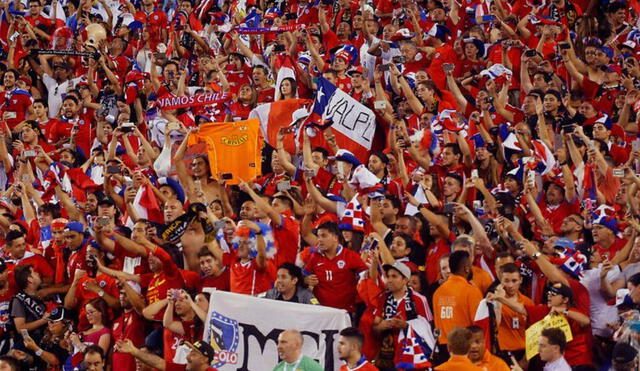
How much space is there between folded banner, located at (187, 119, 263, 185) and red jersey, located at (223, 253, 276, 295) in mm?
2577

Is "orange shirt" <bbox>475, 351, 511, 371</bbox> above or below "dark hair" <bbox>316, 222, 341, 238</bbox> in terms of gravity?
below

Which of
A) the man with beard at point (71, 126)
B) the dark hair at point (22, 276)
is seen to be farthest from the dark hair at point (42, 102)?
the dark hair at point (22, 276)

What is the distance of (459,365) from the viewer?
30.3 feet

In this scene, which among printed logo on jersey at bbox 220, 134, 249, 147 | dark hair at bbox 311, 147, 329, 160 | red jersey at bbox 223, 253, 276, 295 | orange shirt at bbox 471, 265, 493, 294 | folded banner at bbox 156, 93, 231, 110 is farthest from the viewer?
folded banner at bbox 156, 93, 231, 110

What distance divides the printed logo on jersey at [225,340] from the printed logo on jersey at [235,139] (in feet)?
11.9

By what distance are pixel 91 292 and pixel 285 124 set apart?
372 cm

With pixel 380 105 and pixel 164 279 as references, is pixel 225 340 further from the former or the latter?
pixel 380 105

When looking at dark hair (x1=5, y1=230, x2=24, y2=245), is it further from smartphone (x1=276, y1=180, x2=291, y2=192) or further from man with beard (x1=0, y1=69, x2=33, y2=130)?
man with beard (x1=0, y1=69, x2=33, y2=130)

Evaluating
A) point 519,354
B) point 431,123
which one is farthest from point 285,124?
point 519,354

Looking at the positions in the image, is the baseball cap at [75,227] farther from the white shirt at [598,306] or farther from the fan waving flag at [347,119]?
the white shirt at [598,306]

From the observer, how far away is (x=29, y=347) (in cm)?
1218

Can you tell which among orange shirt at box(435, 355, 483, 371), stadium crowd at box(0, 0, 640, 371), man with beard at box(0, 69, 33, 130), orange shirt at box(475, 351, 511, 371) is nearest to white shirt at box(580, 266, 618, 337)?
stadium crowd at box(0, 0, 640, 371)

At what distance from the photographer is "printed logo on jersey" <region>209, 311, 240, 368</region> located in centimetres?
1109

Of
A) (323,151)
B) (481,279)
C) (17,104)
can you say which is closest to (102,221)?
(323,151)
